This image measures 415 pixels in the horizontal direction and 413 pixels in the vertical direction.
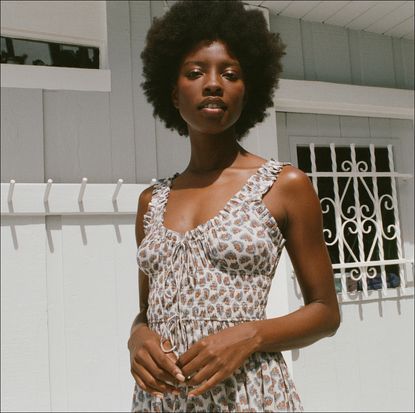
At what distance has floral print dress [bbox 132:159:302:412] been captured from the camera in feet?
Result: 2.79

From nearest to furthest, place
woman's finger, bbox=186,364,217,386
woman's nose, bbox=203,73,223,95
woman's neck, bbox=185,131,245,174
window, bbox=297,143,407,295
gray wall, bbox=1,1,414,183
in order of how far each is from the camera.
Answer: woman's finger, bbox=186,364,217,386 → woman's nose, bbox=203,73,223,95 → woman's neck, bbox=185,131,245,174 → gray wall, bbox=1,1,414,183 → window, bbox=297,143,407,295

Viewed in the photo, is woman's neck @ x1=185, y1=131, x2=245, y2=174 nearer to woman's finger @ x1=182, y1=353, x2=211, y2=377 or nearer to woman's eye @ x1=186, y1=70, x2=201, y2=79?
woman's eye @ x1=186, y1=70, x2=201, y2=79

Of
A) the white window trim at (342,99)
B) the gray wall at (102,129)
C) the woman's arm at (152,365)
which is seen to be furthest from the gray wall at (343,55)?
the woman's arm at (152,365)

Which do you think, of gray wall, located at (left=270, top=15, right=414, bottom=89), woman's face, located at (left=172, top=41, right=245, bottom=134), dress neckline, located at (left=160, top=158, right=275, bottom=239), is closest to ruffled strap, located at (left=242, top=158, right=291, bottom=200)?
dress neckline, located at (left=160, top=158, right=275, bottom=239)

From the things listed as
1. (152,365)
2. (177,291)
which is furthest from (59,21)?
(152,365)

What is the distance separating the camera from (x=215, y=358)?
30.1 inches

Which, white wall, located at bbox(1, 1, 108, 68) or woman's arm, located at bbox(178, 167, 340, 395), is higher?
white wall, located at bbox(1, 1, 108, 68)

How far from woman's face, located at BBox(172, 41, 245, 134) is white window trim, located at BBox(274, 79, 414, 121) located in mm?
1707

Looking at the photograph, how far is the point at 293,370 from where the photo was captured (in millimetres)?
2537

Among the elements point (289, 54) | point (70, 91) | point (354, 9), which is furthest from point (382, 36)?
point (70, 91)

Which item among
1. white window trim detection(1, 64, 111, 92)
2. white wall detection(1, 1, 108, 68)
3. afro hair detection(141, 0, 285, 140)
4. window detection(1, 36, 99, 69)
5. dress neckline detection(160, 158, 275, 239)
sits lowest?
dress neckline detection(160, 158, 275, 239)

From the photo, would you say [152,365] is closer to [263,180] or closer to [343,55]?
[263,180]

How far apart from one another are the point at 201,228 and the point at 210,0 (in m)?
0.48

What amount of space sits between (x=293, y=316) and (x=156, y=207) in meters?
0.34
